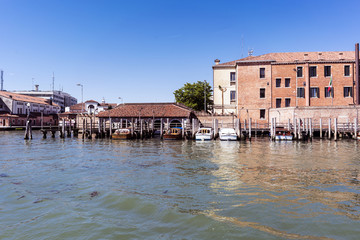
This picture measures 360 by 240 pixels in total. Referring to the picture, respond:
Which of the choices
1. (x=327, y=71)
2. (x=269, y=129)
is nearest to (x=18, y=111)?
(x=269, y=129)

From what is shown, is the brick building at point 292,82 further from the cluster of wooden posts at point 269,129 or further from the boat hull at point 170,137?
the boat hull at point 170,137

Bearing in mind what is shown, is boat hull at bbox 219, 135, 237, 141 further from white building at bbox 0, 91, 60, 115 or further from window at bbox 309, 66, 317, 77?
white building at bbox 0, 91, 60, 115

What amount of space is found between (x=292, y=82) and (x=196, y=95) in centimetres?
2025

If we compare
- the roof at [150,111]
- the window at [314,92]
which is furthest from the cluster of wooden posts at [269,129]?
the window at [314,92]

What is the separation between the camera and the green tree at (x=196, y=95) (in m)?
59.8

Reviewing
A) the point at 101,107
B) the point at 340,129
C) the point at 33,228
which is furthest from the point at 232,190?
the point at 101,107

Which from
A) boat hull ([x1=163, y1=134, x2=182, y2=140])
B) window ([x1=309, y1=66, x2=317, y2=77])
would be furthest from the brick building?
boat hull ([x1=163, y1=134, x2=182, y2=140])

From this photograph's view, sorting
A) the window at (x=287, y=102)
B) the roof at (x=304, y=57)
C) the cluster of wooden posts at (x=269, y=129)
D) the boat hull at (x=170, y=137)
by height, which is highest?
the roof at (x=304, y=57)

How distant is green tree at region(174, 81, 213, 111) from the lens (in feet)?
196

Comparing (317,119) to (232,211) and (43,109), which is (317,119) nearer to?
(232,211)

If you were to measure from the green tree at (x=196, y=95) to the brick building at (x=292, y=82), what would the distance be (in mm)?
13224

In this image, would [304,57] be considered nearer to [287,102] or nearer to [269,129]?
[287,102]

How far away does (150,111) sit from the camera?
44250 millimetres

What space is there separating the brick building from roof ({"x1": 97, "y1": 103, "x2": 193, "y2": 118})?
10.6 m
